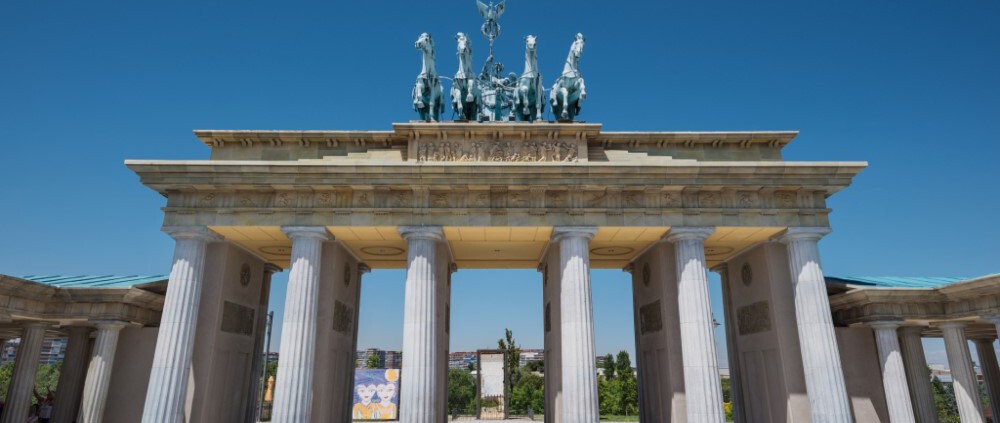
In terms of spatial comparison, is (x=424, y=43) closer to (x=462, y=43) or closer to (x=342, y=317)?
(x=462, y=43)

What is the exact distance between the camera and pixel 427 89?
22.2 metres

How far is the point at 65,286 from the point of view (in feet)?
66.5

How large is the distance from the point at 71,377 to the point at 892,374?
32053mm

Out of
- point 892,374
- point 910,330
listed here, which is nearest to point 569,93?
point 892,374

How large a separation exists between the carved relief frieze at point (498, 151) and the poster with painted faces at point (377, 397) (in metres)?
23.1

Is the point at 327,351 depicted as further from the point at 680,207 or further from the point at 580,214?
the point at 680,207

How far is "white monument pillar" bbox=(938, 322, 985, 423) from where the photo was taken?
19594mm

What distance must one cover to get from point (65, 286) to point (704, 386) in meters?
23.5

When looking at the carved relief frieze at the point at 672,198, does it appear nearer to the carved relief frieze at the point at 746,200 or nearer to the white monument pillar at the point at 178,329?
the carved relief frieze at the point at 746,200

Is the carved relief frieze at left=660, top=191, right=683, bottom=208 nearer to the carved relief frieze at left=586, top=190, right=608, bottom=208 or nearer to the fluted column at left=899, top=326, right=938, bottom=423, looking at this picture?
the carved relief frieze at left=586, top=190, right=608, bottom=208

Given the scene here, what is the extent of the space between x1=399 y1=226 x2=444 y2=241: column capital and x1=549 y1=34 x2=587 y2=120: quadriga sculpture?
23.9 ft

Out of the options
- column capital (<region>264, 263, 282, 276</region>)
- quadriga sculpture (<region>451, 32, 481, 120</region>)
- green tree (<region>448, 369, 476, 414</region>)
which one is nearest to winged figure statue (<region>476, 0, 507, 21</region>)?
quadriga sculpture (<region>451, 32, 481, 120</region>)

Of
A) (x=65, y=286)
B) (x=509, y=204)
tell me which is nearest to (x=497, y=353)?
(x=509, y=204)

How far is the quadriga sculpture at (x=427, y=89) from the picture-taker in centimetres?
2198
